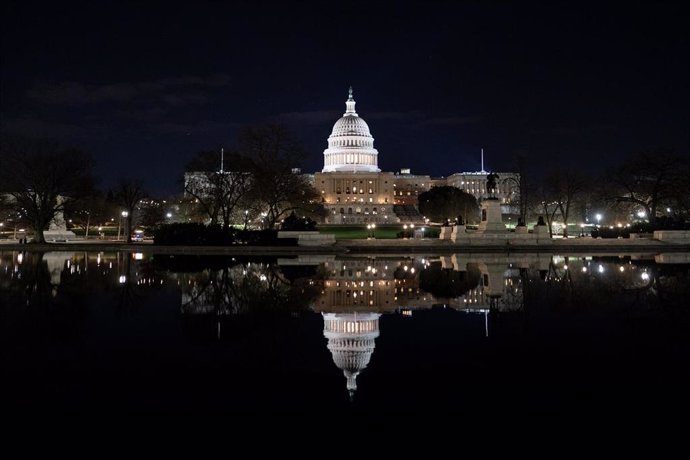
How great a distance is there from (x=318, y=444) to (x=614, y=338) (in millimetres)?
7025

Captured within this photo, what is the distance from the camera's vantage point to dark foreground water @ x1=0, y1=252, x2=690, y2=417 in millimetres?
7324

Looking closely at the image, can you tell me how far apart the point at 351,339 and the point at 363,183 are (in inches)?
5336

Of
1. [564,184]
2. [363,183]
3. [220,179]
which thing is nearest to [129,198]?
[220,179]

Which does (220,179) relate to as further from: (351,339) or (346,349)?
(346,349)

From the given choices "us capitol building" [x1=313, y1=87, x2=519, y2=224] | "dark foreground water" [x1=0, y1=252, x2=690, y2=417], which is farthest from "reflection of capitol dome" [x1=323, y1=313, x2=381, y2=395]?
"us capitol building" [x1=313, y1=87, x2=519, y2=224]

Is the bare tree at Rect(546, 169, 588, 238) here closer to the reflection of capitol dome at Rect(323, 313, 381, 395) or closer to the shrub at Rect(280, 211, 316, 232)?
the shrub at Rect(280, 211, 316, 232)

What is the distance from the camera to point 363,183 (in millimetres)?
145875

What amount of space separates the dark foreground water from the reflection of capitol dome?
34 mm

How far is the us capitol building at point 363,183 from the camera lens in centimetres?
14088

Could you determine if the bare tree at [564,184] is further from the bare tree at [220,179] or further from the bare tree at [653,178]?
the bare tree at [220,179]

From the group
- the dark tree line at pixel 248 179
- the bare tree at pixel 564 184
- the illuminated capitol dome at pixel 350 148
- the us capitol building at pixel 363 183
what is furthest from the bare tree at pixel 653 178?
the illuminated capitol dome at pixel 350 148

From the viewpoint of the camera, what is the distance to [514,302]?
51.9ft

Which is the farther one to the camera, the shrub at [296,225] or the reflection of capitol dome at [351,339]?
the shrub at [296,225]

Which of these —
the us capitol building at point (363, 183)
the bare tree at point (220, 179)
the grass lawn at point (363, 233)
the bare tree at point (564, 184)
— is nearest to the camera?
the bare tree at point (220, 179)
